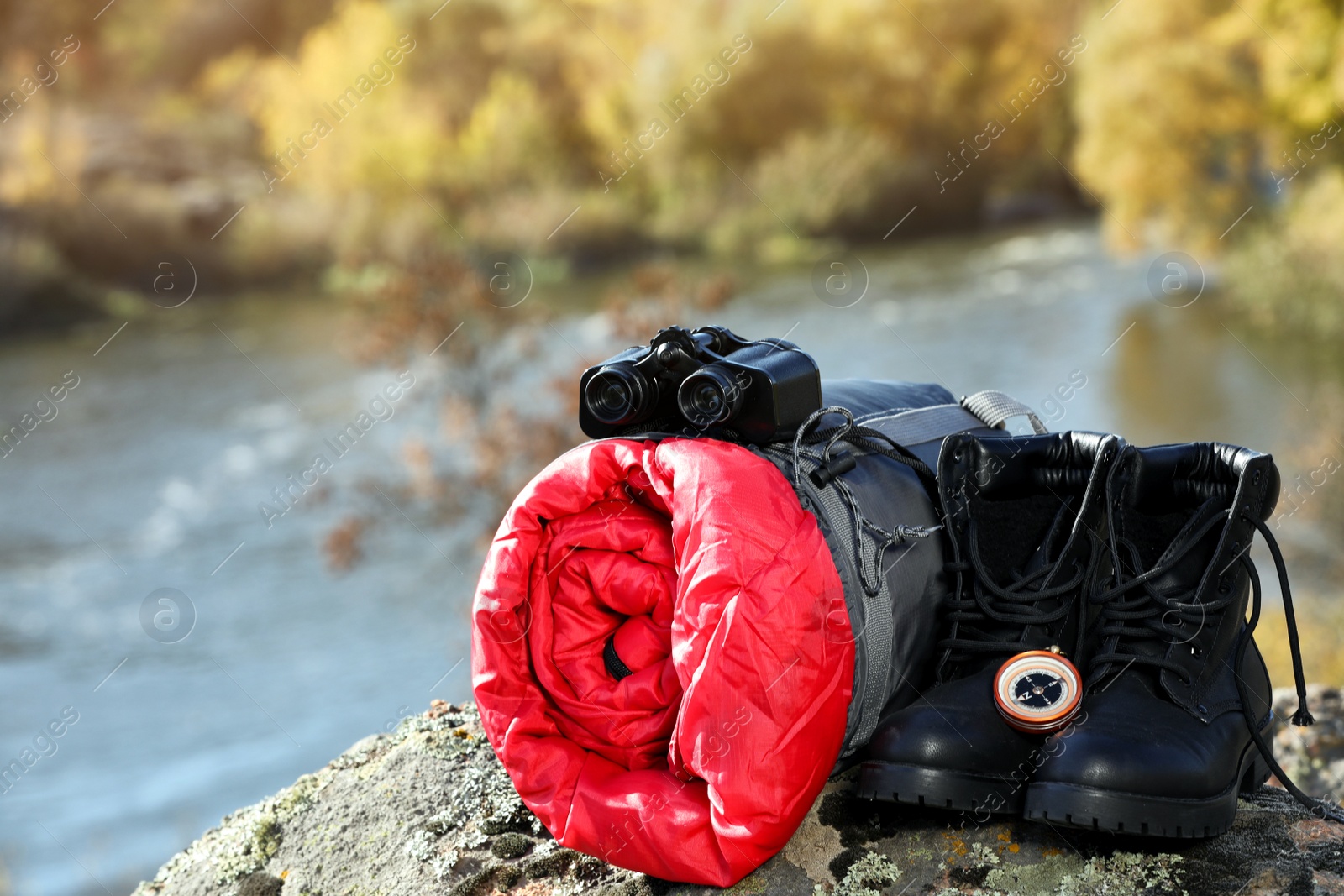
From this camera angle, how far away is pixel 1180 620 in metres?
1.75

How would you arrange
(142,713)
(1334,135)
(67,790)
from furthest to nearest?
(1334,135) → (142,713) → (67,790)

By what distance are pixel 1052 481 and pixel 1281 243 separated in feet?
36.5

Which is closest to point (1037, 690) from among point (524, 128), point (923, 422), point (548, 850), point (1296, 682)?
point (1296, 682)

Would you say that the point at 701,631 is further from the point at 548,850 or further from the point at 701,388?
the point at 548,850

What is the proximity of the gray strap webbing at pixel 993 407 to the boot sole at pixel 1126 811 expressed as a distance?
747mm

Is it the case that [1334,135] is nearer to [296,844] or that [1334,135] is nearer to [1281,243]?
[1281,243]

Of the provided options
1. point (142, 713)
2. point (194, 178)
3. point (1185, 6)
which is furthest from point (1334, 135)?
point (194, 178)

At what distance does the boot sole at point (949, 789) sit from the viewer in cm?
165

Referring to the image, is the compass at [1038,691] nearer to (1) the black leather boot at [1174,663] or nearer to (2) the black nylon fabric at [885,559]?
(1) the black leather boot at [1174,663]

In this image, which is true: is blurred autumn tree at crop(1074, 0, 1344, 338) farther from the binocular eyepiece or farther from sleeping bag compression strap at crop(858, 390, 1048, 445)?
the binocular eyepiece

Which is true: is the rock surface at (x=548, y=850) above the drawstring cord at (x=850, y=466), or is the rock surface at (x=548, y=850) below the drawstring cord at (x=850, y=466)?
below

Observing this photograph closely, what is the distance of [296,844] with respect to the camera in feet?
6.57

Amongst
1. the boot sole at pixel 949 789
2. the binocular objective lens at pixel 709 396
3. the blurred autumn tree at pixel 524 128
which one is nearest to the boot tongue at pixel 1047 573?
the boot sole at pixel 949 789

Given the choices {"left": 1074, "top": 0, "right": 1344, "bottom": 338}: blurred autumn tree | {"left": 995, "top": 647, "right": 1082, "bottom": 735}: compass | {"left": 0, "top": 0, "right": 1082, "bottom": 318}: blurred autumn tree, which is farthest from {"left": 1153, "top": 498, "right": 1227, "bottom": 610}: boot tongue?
{"left": 0, "top": 0, "right": 1082, "bottom": 318}: blurred autumn tree
